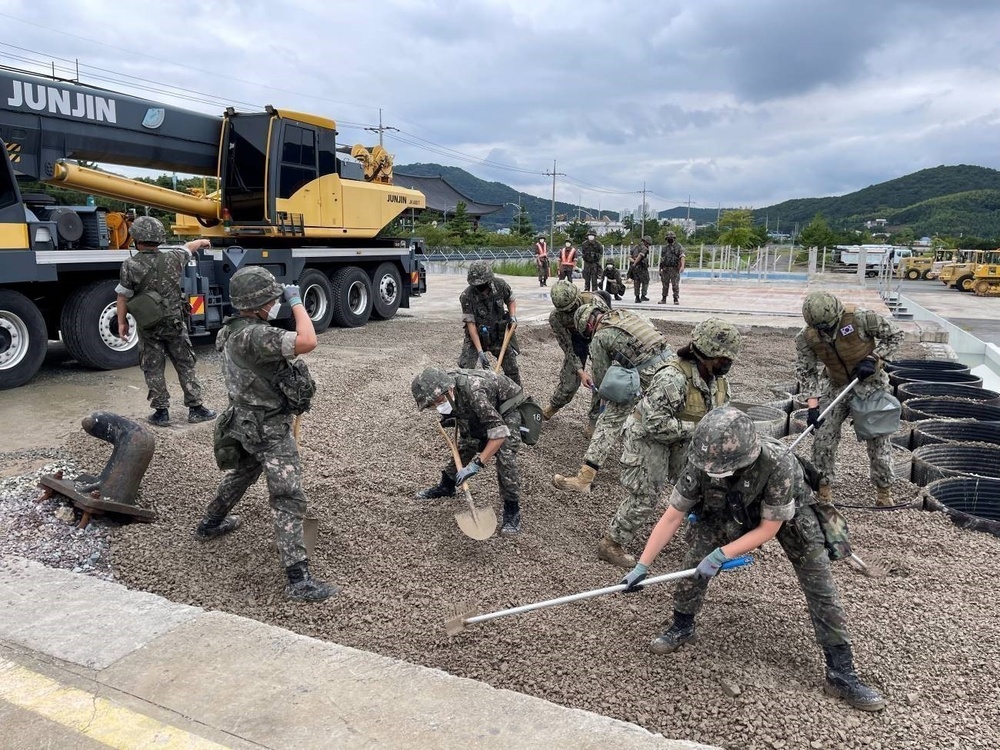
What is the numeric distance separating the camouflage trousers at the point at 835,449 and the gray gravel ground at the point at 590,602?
0.77 feet

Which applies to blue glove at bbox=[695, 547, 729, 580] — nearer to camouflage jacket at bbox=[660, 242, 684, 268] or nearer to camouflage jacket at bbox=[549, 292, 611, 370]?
camouflage jacket at bbox=[549, 292, 611, 370]

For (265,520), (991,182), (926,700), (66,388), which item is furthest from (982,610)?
(991,182)

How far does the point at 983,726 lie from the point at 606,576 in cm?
160

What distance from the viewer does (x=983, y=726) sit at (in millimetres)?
2426

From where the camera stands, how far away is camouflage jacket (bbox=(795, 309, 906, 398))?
4.26 m

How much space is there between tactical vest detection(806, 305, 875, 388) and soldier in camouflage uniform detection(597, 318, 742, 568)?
1.15 meters

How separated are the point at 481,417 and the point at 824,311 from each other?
2.26 metres

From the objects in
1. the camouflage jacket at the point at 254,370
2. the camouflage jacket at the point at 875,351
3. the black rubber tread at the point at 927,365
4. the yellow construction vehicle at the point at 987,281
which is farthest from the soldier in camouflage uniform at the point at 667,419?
the yellow construction vehicle at the point at 987,281

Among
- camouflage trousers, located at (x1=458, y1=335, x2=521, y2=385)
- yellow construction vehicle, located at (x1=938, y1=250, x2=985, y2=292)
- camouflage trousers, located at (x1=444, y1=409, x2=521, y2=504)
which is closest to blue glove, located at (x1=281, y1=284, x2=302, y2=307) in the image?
camouflage trousers, located at (x1=444, y1=409, x2=521, y2=504)

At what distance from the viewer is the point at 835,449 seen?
4754 mm

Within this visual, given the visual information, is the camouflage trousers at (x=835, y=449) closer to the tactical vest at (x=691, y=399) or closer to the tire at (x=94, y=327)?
the tactical vest at (x=691, y=399)

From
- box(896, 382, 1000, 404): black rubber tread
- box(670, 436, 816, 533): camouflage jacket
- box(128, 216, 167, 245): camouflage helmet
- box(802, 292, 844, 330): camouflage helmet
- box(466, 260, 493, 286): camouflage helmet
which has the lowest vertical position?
box(896, 382, 1000, 404): black rubber tread

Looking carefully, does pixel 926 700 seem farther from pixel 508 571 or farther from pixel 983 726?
pixel 508 571

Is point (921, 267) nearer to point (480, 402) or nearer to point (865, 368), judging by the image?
point (865, 368)
